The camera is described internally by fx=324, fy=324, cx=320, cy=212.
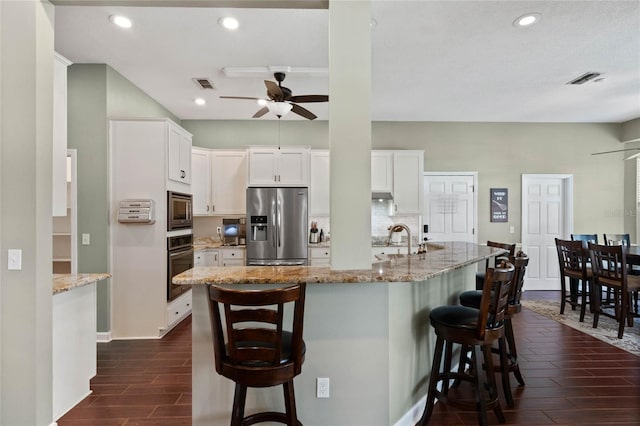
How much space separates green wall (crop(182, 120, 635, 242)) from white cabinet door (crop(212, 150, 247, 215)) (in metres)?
2.39

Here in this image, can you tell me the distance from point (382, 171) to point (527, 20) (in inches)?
115

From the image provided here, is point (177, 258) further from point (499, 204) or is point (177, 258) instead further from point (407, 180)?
point (499, 204)

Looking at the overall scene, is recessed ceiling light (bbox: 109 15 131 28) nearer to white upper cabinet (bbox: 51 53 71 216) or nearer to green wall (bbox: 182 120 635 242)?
white upper cabinet (bbox: 51 53 71 216)

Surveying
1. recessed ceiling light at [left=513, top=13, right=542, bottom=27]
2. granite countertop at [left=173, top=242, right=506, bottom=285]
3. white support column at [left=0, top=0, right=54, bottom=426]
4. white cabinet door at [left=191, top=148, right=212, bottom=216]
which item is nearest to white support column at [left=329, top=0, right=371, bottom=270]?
granite countertop at [left=173, top=242, right=506, bottom=285]

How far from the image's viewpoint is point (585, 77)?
3.95 metres

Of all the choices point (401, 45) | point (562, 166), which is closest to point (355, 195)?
point (401, 45)

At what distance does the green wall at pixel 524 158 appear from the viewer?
19.2 feet

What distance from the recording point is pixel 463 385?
2.67m

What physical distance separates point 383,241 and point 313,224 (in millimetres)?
1229

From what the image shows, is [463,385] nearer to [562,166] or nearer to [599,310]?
[599,310]

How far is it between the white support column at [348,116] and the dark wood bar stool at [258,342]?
0.59 metres

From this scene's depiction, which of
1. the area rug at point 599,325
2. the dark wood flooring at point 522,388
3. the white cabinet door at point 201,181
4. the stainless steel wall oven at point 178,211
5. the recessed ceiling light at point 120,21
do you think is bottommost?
the dark wood flooring at point 522,388

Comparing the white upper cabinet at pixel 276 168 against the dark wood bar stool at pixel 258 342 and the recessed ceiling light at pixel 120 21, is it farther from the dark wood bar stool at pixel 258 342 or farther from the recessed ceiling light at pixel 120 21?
the dark wood bar stool at pixel 258 342

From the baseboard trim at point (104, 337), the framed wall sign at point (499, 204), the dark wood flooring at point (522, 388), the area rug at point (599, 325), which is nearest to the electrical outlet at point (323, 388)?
the dark wood flooring at point (522, 388)
